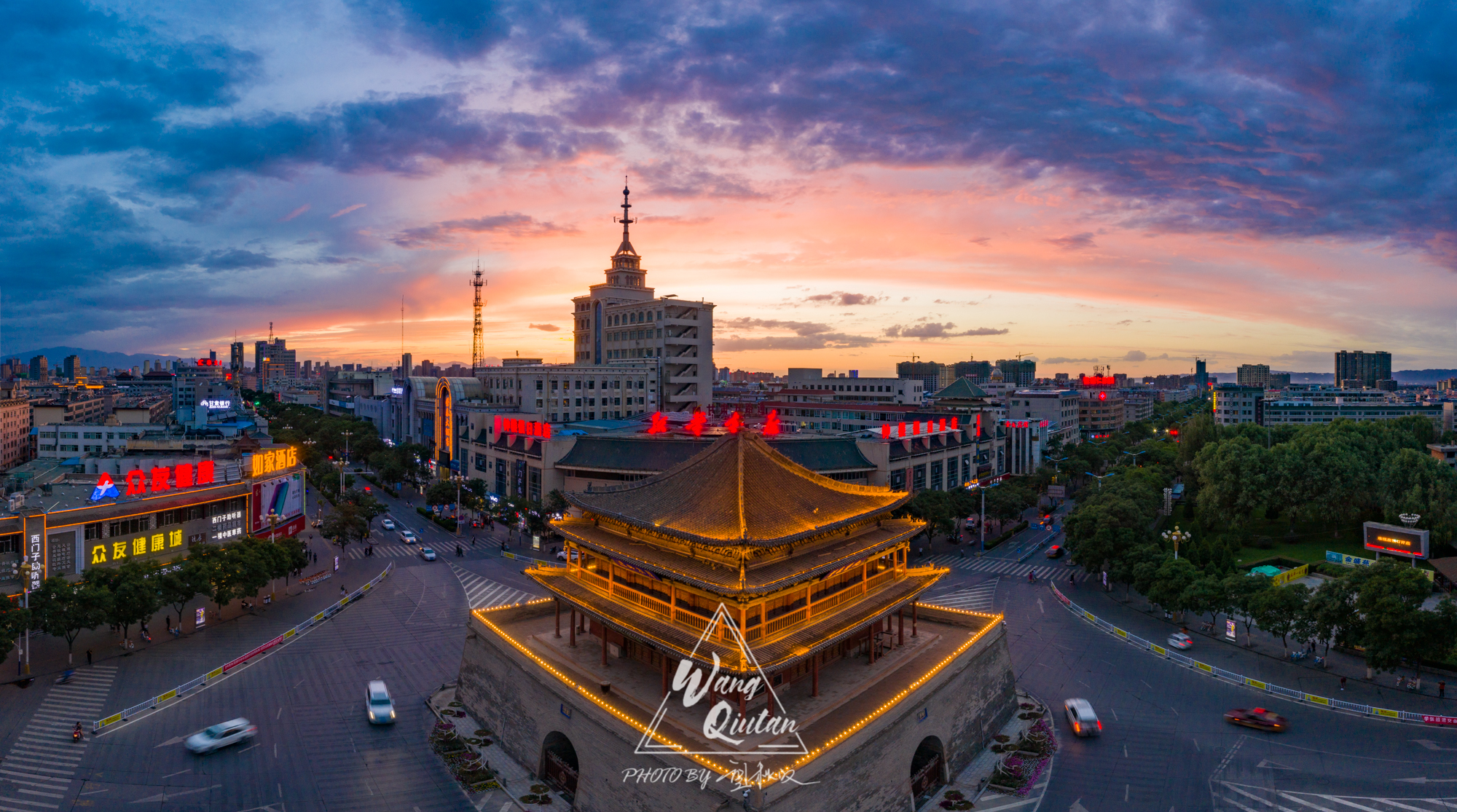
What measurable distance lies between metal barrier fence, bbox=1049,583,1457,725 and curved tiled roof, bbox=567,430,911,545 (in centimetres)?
1962

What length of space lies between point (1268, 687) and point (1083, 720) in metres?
11.3

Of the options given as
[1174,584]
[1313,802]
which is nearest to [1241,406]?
[1174,584]

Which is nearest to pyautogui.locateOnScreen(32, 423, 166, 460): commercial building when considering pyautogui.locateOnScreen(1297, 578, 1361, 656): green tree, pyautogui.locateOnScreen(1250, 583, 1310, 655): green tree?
pyautogui.locateOnScreen(1250, 583, 1310, 655): green tree

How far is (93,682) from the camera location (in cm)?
3600

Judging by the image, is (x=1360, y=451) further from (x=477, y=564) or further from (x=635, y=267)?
(x=635, y=267)

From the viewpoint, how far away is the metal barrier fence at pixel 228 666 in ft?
105

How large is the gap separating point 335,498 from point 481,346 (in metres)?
61.9

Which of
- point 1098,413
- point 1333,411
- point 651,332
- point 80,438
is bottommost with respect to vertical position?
point 80,438

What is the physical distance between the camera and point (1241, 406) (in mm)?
141000

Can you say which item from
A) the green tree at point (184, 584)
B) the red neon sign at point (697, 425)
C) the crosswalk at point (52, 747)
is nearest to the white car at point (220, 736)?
the crosswalk at point (52, 747)

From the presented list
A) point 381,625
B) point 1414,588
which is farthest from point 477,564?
point 1414,588

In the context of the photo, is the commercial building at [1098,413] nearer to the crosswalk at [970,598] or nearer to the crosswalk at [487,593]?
the crosswalk at [970,598]

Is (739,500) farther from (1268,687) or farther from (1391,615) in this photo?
(1391,615)

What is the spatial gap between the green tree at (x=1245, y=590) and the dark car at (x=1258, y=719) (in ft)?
28.7
